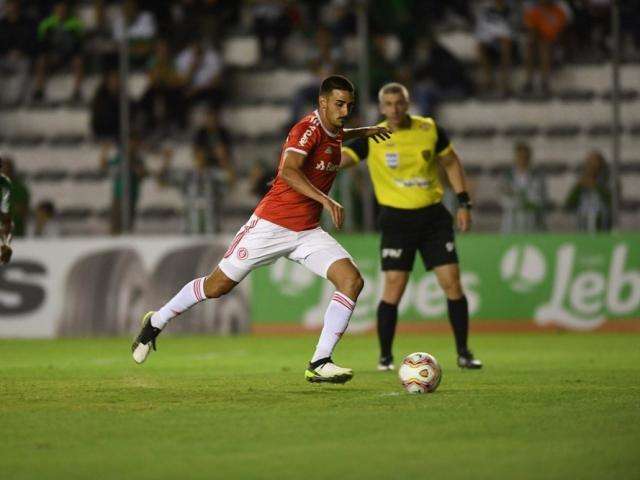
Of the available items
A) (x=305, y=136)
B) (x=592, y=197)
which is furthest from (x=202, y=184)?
(x=305, y=136)

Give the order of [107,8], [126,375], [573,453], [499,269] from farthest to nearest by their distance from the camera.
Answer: [107,8] → [499,269] → [126,375] → [573,453]

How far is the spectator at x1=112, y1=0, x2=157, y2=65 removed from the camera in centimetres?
2022

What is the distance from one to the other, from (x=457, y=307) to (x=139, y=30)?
9.63 meters

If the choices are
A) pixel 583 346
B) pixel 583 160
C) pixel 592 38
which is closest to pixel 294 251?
pixel 583 346

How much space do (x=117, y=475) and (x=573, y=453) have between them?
6.86 feet

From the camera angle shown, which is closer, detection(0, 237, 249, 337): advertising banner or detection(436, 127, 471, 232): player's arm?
detection(436, 127, 471, 232): player's arm

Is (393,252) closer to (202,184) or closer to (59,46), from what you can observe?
(202,184)

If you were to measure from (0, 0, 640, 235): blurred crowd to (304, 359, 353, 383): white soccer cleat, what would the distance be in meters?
8.44

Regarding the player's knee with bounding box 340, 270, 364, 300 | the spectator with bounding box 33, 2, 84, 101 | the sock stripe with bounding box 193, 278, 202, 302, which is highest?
the spectator with bounding box 33, 2, 84, 101

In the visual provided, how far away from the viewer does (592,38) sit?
2000 centimetres

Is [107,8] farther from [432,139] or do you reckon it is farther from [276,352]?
[432,139]

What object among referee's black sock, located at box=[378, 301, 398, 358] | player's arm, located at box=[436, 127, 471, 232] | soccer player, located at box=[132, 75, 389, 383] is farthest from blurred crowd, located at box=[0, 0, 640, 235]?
soccer player, located at box=[132, 75, 389, 383]

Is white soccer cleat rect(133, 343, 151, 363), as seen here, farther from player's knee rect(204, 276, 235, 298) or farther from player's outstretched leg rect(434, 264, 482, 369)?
player's outstretched leg rect(434, 264, 482, 369)

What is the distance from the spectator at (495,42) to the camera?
66.4 ft
